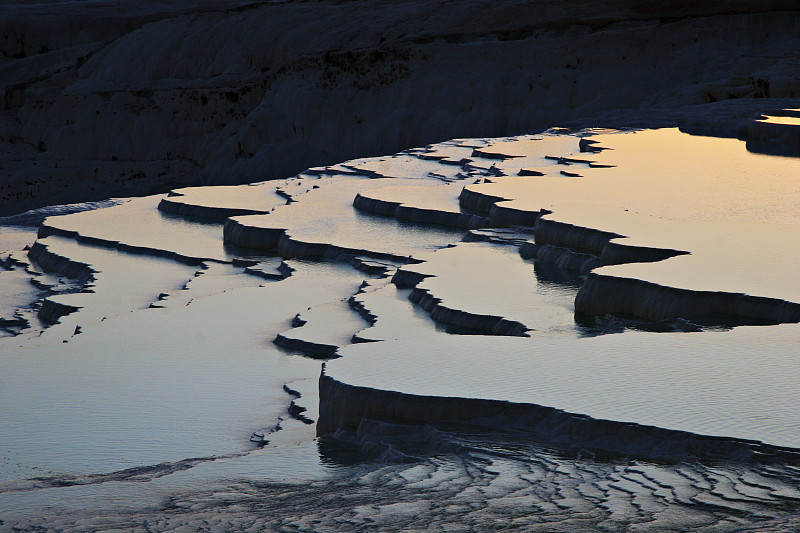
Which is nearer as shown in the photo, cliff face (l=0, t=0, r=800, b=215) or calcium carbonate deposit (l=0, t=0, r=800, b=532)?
calcium carbonate deposit (l=0, t=0, r=800, b=532)

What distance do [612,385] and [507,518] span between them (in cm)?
94

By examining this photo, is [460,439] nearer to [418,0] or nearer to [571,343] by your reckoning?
[571,343]

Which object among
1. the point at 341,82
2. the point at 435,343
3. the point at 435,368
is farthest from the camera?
the point at 341,82

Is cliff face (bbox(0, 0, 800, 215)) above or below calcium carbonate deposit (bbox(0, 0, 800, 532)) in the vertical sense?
above

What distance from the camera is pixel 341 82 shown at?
23.7 m

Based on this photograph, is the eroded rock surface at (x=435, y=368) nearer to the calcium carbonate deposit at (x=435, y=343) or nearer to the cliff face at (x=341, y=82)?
the calcium carbonate deposit at (x=435, y=343)

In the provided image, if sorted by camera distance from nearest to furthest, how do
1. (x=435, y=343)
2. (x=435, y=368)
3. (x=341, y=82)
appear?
(x=435, y=368)
(x=435, y=343)
(x=341, y=82)

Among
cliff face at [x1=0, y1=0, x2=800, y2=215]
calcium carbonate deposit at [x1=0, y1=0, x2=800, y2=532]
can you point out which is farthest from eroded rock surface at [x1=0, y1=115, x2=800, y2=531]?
cliff face at [x1=0, y1=0, x2=800, y2=215]

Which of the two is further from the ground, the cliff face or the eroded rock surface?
the cliff face

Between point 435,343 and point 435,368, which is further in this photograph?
point 435,343

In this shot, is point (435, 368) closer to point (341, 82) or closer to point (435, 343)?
point (435, 343)

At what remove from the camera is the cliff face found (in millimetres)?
21812

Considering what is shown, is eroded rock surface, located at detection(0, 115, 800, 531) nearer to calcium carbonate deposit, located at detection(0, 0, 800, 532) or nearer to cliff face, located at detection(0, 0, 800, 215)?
calcium carbonate deposit, located at detection(0, 0, 800, 532)

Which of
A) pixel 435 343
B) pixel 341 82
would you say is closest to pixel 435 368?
pixel 435 343
